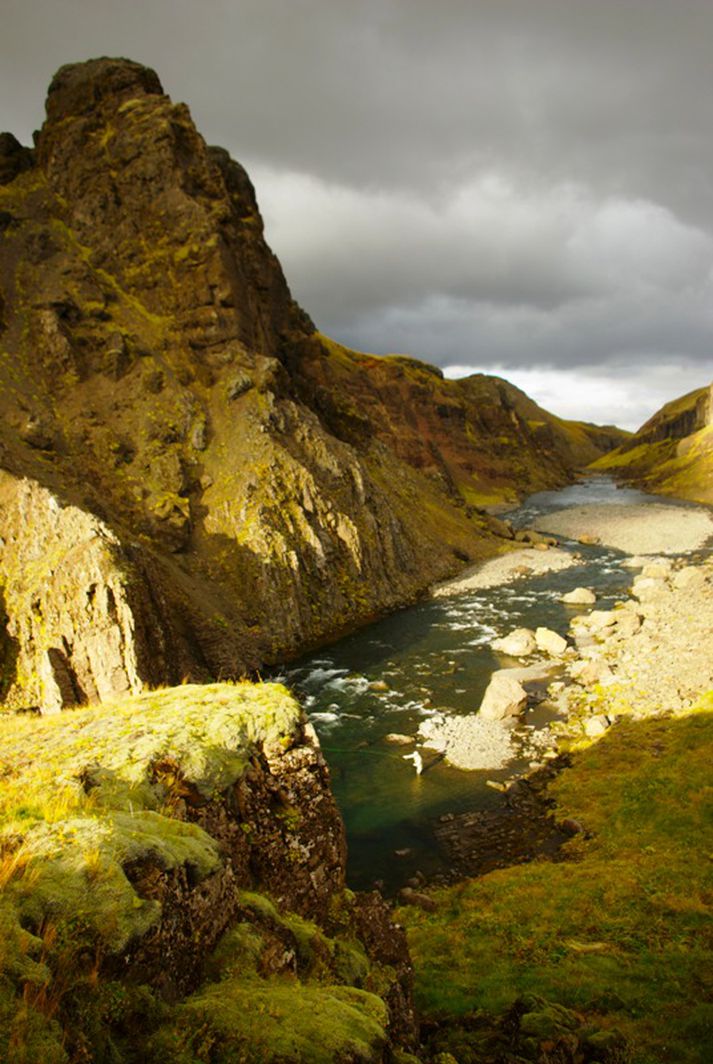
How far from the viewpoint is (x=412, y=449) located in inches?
5153

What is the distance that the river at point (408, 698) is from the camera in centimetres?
2528

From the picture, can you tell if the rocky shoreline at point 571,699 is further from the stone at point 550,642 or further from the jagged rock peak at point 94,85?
the jagged rock peak at point 94,85

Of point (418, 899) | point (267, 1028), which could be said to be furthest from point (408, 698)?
point (267, 1028)

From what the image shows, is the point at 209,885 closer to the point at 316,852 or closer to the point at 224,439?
the point at 316,852

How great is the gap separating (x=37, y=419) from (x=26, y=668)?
27112 millimetres

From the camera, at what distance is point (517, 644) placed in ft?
148

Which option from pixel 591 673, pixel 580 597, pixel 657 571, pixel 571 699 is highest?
pixel 657 571

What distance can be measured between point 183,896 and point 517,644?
3988 centimetres

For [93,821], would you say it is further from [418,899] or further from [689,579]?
[689,579]

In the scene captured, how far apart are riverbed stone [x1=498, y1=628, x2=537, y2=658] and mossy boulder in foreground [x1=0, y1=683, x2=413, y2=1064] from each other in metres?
33.3

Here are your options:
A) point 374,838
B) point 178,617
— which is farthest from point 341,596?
point 374,838

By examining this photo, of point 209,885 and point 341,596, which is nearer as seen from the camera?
point 209,885

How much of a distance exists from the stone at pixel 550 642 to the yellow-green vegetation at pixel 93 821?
3451 centimetres

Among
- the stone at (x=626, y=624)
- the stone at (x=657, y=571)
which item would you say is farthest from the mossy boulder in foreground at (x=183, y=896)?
the stone at (x=657, y=571)
